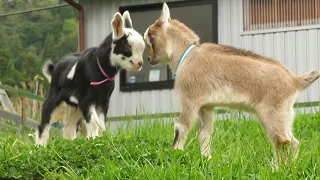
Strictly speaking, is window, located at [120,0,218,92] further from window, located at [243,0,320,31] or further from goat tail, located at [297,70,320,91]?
goat tail, located at [297,70,320,91]

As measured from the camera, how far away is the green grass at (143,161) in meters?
4.98

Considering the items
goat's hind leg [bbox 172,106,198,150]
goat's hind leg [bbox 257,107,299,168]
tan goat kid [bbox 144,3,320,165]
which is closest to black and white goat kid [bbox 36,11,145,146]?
tan goat kid [bbox 144,3,320,165]

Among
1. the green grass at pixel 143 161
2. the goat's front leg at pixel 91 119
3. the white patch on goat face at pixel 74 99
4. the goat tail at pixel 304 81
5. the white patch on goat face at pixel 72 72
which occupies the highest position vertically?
the white patch on goat face at pixel 72 72

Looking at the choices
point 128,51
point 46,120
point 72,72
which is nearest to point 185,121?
point 128,51

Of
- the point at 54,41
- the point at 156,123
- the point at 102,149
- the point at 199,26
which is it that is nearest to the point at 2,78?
the point at 54,41

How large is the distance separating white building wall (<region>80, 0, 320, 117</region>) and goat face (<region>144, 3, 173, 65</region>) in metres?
6.78

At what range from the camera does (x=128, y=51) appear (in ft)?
24.6

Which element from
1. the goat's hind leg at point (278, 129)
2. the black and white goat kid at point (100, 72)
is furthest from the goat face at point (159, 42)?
the goat's hind leg at point (278, 129)

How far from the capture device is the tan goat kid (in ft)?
18.2

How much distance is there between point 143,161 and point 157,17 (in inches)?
390

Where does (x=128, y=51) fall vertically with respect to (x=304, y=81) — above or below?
above

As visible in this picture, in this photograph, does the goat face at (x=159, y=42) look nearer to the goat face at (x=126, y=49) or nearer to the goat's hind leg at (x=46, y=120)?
Result: the goat face at (x=126, y=49)

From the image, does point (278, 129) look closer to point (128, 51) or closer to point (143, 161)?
point (143, 161)

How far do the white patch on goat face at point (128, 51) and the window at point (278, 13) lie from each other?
7097 mm
